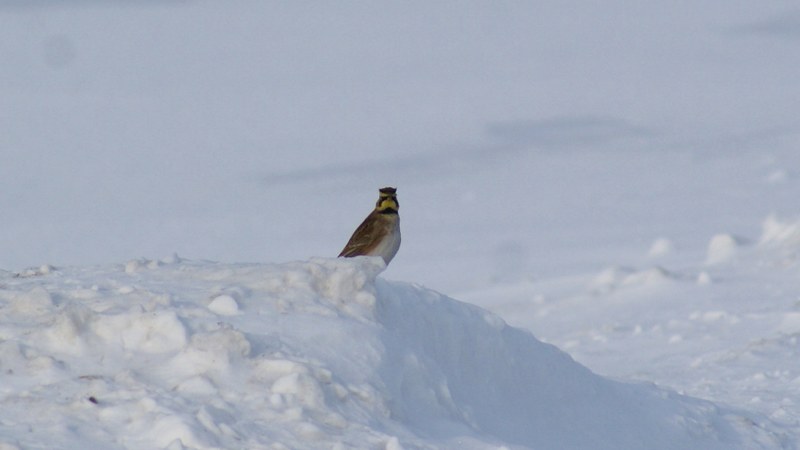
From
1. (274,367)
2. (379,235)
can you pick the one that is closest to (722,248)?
(379,235)

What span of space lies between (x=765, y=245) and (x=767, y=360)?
14.5 ft

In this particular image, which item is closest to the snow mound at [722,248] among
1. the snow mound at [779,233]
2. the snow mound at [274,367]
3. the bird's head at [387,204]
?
the snow mound at [779,233]

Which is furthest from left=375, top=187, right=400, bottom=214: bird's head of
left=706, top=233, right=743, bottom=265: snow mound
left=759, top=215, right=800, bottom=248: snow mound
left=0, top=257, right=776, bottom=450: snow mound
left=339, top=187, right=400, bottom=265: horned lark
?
left=759, top=215, right=800, bottom=248: snow mound

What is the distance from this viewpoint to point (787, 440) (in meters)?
6.40

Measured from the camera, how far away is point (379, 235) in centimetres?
712

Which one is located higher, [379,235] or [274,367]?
[379,235]

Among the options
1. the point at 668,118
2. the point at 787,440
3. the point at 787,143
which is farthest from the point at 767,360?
the point at 668,118

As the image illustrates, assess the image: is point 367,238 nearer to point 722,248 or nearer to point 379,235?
point 379,235

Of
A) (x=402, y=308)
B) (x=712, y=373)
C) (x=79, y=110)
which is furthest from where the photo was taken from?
(x=79, y=110)

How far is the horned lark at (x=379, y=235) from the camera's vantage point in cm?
709

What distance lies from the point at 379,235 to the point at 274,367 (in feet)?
9.38

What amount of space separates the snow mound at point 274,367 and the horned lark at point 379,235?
1495 millimetres

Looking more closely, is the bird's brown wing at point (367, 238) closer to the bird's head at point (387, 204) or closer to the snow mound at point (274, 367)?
the bird's head at point (387, 204)

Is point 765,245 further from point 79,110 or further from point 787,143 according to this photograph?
point 79,110
